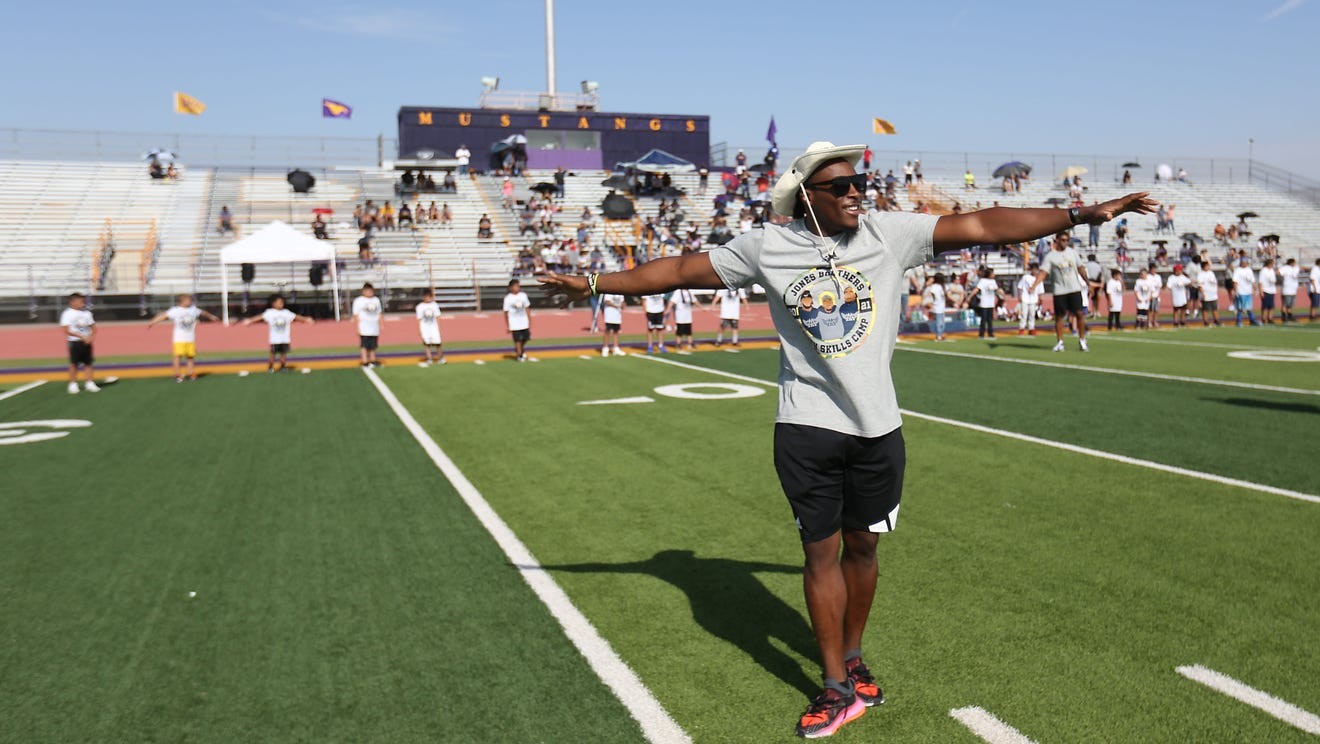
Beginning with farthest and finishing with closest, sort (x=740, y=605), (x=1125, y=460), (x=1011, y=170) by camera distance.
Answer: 1. (x=1011, y=170)
2. (x=1125, y=460)
3. (x=740, y=605)

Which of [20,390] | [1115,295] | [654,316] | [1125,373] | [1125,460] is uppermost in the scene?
[1115,295]

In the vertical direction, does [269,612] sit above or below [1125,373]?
below

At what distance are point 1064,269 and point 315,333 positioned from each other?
63.3 ft

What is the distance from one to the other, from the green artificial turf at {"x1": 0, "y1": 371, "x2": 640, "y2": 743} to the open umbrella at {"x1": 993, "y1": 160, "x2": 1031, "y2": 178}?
4584 centimetres

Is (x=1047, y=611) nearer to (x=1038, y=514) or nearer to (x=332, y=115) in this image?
(x=1038, y=514)

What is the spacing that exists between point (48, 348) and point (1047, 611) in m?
24.6

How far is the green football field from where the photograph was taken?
11.6ft

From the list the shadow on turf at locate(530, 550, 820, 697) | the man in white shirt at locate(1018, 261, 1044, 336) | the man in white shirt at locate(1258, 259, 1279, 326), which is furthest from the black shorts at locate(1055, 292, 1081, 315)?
the shadow on turf at locate(530, 550, 820, 697)

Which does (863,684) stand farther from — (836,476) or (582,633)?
(582,633)

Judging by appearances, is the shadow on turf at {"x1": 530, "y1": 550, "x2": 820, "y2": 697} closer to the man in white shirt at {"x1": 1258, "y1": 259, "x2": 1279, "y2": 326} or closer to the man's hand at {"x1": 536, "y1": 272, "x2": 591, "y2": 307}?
the man's hand at {"x1": 536, "y1": 272, "x2": 591, "y2": 307}

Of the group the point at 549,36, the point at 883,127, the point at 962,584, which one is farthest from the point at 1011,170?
the point at 962,584

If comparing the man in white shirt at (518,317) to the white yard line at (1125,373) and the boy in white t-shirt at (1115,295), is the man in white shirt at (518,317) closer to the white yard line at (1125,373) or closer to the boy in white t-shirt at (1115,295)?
the white yard line at (1125,373)

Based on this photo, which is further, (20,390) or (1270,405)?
(20,390)

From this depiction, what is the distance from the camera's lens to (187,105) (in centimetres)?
4153
